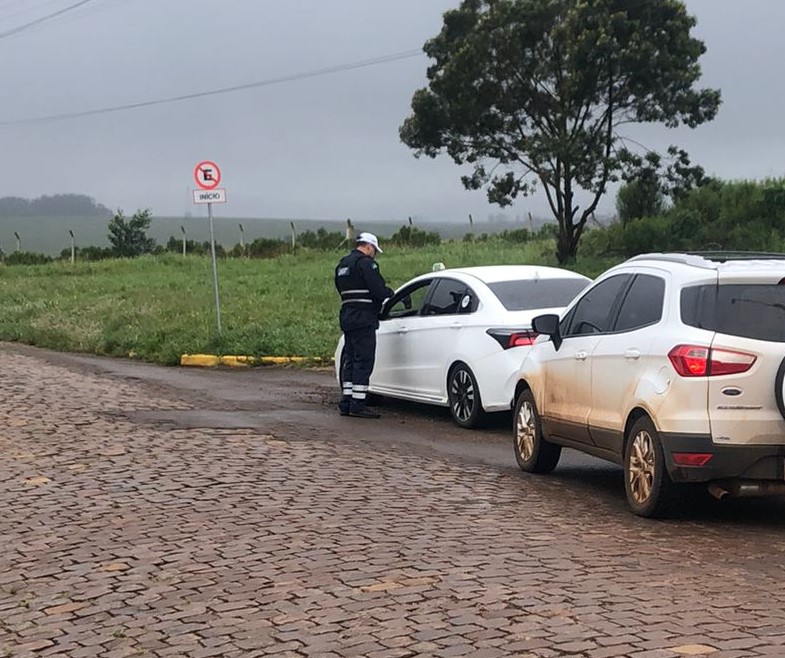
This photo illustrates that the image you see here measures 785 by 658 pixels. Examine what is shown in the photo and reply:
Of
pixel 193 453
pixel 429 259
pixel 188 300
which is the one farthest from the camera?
pixel 429 259

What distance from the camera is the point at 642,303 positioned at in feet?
28.2

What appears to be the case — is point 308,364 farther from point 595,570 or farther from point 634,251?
point 634,251

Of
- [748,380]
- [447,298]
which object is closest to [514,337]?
[447,298]

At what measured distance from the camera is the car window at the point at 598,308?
9.11 meters

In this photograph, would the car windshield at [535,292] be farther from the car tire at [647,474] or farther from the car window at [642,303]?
the car tire at [647,474]

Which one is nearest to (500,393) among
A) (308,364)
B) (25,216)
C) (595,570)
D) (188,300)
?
(595,570)

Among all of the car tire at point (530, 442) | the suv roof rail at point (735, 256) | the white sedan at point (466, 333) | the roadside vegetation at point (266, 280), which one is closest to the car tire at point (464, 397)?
the white sedan at point (466, 333)

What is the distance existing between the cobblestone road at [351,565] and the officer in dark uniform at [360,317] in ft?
10.9

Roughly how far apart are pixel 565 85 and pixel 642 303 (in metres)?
27.9

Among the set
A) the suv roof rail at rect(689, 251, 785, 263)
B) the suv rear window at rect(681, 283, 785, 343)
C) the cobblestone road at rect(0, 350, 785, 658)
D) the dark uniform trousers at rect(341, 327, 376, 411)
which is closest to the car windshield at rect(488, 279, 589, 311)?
the dark uniform trousers at rect(341, 327, 376, 411)

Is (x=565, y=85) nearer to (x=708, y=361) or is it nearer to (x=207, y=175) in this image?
(x=207, y=175)

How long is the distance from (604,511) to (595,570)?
1985 mm

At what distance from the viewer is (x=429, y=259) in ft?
133

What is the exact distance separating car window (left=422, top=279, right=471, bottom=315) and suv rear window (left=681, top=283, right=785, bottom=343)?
5.47 m
